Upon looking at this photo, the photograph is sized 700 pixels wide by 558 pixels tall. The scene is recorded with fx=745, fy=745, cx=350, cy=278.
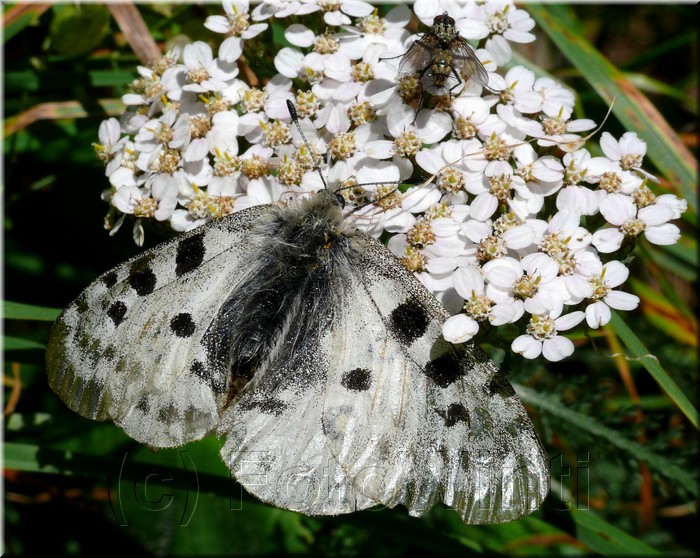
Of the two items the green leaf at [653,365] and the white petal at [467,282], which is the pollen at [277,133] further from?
the green leaf at [653,365]

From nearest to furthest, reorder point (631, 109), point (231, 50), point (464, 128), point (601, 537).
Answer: point (464, 128), point (231, 50), point (601, 537), point (631, 109)

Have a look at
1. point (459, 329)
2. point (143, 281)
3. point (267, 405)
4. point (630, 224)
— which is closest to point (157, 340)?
point (143, 281)

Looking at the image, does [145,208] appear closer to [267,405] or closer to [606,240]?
[267,405]

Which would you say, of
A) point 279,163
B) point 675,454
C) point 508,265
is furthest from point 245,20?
point 675,454

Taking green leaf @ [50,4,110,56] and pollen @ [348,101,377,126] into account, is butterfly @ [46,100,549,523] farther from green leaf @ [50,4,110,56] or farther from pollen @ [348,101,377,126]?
green leaf @ [50,4,110,56]

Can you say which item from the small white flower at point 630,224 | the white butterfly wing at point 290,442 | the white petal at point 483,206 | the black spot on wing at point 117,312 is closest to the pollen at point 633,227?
the small white flower at point 630,224
